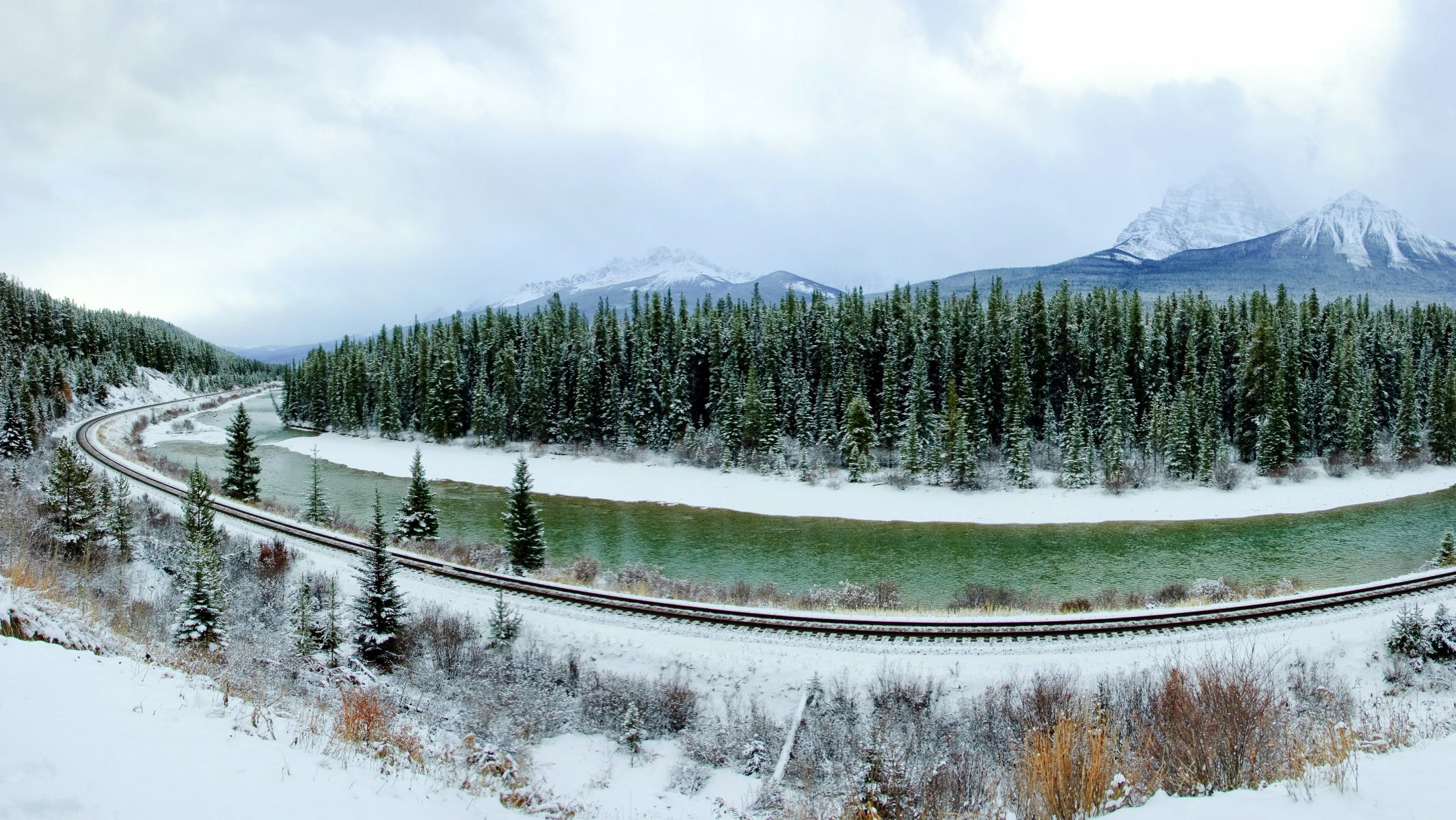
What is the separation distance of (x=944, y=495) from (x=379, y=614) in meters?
43.8

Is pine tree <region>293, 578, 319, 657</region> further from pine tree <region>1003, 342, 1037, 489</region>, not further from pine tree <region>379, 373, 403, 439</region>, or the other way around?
pine tree <region>379, 373, 403, 439</region>

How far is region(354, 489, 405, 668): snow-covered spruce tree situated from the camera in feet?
57.3

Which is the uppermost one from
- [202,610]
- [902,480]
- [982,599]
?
[202,610]

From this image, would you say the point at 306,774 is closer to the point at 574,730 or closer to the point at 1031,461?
the point at 574,730

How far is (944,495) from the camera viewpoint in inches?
2111

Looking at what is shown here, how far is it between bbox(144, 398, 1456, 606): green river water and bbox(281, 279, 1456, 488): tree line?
10956mm

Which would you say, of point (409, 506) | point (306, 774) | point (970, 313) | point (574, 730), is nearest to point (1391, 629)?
point (574, 730)

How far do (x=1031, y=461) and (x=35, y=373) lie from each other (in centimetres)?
11389

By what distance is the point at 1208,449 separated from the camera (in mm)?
54750

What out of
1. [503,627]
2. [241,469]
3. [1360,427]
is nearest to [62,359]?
[241,469]

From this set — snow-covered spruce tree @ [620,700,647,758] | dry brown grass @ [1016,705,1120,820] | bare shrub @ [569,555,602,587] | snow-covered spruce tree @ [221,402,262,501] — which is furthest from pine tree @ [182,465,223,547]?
dry brown grass @ [1016,705,1120,820]

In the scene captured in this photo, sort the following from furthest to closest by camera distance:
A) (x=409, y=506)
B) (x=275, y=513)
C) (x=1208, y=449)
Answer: (x=1208, y=449), (x=275, y=513), (x=409, y=506)

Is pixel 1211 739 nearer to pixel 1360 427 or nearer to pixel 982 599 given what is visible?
pixel 982 599

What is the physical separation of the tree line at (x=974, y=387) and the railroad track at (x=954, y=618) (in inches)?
1308
